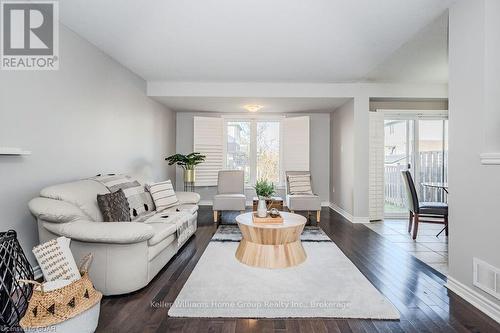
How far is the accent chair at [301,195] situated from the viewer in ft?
15.8

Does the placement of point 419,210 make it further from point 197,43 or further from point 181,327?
point 197,43

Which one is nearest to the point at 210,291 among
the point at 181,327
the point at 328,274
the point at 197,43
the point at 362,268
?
the point at 181,327

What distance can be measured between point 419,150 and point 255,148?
3.67 m

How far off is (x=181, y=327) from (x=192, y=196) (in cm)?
253

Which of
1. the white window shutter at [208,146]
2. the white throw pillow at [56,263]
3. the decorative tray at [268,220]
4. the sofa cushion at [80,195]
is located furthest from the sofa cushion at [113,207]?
the white window shutter at [208,146]

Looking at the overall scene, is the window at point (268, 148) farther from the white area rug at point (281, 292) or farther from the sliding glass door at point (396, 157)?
the white area rug at point (281, 292)

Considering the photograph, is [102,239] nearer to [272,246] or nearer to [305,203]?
[272,246]

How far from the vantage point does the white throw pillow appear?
1729mm

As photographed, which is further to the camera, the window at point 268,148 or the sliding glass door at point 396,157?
the window at point 268,148

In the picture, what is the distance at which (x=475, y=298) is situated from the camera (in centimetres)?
207

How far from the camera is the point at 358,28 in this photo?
2885mm

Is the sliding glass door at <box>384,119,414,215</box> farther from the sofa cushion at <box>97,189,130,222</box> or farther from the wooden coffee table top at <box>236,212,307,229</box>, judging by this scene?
the sofa cushion at <box>97,189,130,222</box>

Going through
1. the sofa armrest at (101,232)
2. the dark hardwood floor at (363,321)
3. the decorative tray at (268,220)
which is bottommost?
the dark hardwood floor at (363,321)

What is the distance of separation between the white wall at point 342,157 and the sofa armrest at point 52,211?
14.7 feet
